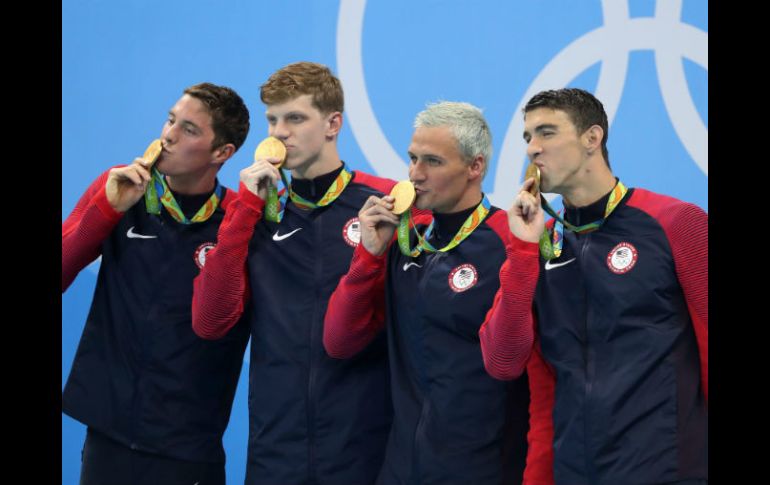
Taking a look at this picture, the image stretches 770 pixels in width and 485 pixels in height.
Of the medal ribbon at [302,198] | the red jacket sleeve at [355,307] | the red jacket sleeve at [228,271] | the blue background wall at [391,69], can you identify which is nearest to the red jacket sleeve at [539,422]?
the red jacket sleeve at [355,307]

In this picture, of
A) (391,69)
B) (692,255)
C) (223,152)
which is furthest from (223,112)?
(692,255)

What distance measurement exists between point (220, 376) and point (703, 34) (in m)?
2.93

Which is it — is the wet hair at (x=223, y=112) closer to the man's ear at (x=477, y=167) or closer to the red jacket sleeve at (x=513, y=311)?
the man's ear at (x=477, y=167)

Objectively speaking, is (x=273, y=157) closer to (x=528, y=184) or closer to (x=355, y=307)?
(x=355, y=307)

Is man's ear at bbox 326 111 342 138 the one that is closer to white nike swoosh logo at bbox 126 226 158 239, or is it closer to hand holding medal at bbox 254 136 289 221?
hand holding medal at bbox 254 136 289 221

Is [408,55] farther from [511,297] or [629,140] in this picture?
[511,297]

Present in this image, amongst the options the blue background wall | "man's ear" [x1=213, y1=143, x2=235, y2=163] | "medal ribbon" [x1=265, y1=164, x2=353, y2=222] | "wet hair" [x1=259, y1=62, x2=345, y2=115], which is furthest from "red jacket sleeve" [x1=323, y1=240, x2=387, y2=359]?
the blue background wall

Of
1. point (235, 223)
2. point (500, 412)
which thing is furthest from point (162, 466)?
point (500, 412)

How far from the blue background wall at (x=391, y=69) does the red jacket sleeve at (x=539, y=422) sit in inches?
79.4

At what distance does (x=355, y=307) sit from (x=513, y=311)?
64 cm

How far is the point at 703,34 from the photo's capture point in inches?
216

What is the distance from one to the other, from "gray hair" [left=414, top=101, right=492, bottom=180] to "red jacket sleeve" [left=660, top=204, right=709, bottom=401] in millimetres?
788

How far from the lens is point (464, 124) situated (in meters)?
3.95

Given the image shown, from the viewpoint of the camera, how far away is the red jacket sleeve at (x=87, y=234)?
4.33 m
